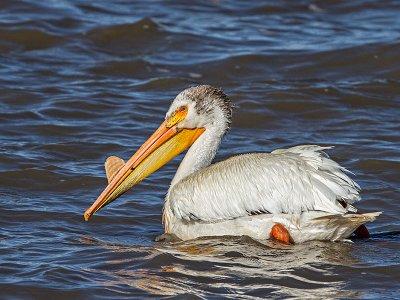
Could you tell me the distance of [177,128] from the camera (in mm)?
7051

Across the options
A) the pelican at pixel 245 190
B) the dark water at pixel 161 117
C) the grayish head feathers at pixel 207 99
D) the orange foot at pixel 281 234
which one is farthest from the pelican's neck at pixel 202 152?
the orange foot at pixel 281 234

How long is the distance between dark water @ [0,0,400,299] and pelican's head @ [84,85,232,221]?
0.35 meters

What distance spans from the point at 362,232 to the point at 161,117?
135 inches

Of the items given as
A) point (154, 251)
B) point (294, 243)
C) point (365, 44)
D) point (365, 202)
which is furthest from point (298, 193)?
point (365, 44)

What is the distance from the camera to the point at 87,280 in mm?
5977

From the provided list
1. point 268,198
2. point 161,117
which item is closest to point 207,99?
point 268,198

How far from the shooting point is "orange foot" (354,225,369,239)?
6748mm

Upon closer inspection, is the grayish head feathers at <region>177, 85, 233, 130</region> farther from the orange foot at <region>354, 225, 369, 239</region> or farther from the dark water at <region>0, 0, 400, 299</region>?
the orange foot at <region>354, 225, 369, 239</region>

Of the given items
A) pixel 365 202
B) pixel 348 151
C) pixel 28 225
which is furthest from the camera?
pixel 348 151

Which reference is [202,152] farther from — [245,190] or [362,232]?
[362,232]

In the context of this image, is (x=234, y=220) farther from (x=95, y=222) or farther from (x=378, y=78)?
(x=378, y=78)

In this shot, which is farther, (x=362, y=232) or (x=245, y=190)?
(x=362, y=232)

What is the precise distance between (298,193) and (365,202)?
4.93 feet

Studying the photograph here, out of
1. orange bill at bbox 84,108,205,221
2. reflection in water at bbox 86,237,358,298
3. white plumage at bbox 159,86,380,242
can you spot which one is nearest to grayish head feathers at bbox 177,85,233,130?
orange bill at bbox 84,108,205,221
